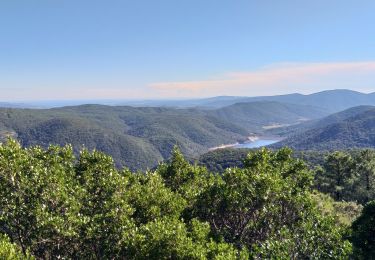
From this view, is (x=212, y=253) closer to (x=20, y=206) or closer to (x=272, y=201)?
(x=272, y=201)

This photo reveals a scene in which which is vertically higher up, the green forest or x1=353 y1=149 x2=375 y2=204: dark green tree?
the green forest

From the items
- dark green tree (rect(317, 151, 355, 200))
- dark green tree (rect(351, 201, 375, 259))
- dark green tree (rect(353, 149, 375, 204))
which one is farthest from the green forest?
dark green tree (rect(353, 149, 375, 204))

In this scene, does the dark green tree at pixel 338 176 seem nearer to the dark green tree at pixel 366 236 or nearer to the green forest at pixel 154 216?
the dark green tree at pixel 366 236

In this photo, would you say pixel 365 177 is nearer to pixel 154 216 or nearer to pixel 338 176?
pixel 338 176

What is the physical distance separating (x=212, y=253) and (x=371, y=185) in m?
79.9

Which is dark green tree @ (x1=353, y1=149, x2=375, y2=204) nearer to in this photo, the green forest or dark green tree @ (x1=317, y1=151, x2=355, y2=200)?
dark green tree @ (x1=317, y1=151, x2=355, y2=200)

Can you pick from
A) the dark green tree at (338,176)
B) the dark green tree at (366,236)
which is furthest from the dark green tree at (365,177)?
the dark green tree at (366,236)

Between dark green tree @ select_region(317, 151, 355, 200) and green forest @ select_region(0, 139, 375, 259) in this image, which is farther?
dark green tree @ select_region(317, 151, 355, 200)

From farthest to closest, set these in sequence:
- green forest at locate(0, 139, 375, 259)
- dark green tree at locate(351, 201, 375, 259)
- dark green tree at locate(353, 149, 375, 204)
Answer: dark green tree at locate(353, 149, 375, 204) → dark green tree at locate(351, 201, 375, 259) → green forest at locate(0, 139, 375, 259)

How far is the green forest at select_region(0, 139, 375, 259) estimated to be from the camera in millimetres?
21812

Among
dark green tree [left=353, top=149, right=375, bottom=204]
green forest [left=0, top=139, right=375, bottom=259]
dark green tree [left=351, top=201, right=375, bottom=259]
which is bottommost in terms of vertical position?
dark green tree [left=353, top=149, right=375, bottom=204]

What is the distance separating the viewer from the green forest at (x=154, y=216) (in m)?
21.8

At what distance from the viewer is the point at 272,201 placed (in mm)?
29359

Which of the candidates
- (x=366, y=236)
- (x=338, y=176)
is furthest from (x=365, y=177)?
(x=366, y=236)
